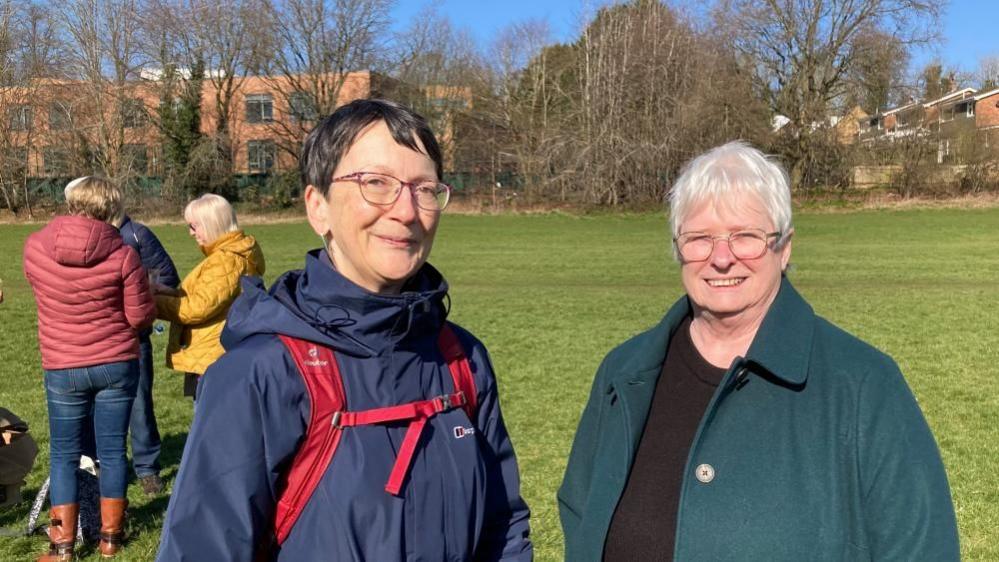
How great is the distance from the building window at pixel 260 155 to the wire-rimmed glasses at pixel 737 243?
48669 millimetres

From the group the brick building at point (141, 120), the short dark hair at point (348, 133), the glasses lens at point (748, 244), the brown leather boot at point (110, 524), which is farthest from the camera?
the brick building at point (141, 120)

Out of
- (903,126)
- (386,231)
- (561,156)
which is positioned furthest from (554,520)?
(903,126)

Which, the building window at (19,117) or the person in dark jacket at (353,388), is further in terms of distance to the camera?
the building window at (19,117)

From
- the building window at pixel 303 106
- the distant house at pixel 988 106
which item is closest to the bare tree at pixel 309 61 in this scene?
the building window at pixel 303 106

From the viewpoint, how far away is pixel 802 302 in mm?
2309

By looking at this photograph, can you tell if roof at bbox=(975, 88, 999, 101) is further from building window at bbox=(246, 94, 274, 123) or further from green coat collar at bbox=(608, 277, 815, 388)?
green coat collar at bbox=(608, 277, 815, 388)

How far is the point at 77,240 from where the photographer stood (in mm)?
4336

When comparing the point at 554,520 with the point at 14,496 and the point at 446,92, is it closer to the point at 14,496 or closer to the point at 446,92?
the point at 14,496

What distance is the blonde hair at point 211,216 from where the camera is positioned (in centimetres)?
490

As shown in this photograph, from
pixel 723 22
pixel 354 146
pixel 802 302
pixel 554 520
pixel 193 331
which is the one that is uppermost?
pixel 723 22

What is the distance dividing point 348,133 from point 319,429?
647 millimetres

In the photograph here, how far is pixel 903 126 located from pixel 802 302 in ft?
147

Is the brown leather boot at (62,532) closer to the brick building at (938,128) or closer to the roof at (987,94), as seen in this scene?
the brick building at (938,128)

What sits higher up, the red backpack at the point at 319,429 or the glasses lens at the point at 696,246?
the glasses lens at the point at 696,246
